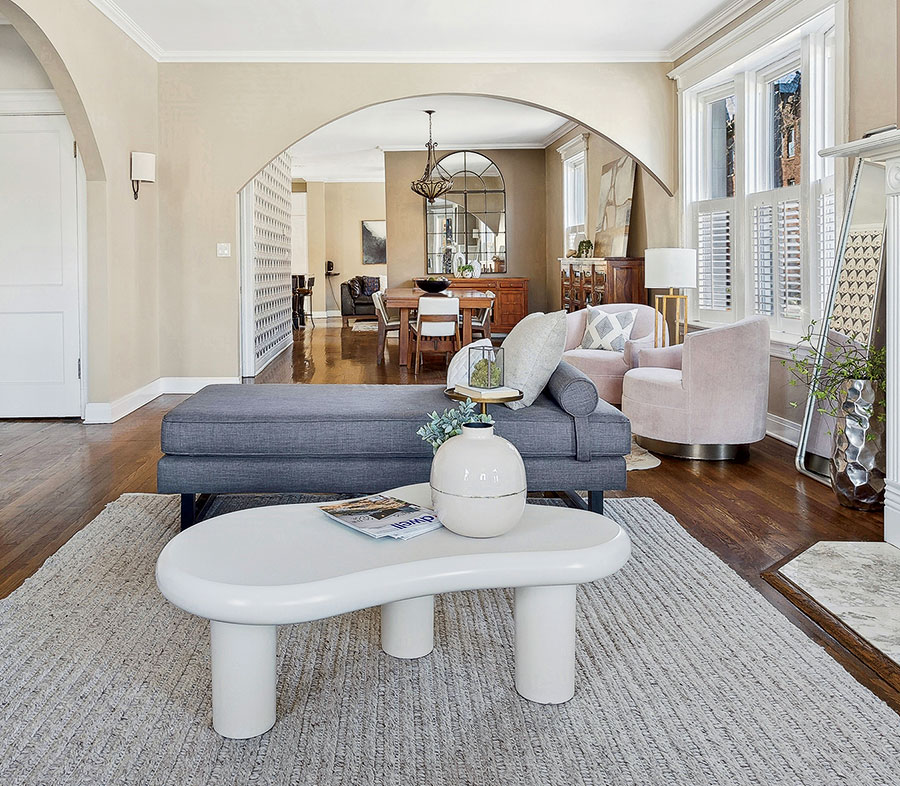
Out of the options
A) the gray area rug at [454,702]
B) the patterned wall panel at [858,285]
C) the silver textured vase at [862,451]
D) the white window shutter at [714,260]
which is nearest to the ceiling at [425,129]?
the white window shutter at [714,260]

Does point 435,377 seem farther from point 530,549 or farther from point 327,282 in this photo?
point 327,282

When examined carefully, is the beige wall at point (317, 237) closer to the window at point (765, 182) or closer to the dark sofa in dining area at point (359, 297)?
the dark sofa in dining area at point (359, 297)

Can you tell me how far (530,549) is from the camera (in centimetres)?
207

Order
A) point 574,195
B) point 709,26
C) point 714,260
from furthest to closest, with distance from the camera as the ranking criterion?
point 574,195, point 714,260, point 709,26

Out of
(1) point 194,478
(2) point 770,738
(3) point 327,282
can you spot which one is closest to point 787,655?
(2) point 770,738

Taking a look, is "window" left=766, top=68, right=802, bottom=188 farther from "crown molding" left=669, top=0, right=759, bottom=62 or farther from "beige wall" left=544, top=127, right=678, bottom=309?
"beige wall" left=544, top=127, right=678, bottom=309

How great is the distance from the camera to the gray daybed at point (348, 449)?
340 centimetres

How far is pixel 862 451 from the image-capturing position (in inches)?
150

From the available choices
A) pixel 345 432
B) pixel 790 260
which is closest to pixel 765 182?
pixel 790 260

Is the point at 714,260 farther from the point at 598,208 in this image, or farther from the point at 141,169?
the point at 141,169

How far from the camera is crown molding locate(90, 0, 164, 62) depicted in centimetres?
567

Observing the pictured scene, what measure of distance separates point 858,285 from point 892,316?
0.95 meters

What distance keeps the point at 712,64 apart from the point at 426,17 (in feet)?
6.65

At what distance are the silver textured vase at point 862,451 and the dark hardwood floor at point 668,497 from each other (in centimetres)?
9
